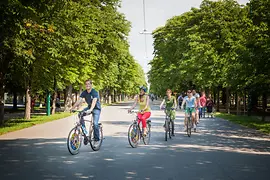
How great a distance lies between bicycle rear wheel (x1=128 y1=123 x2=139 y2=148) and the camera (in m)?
10.7

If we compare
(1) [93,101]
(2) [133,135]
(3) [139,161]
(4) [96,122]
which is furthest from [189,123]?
(3) [139,161]

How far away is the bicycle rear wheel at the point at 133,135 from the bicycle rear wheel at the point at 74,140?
1.52 metres

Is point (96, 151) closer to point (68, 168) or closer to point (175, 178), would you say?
point (68, 168)

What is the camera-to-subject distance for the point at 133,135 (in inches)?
429

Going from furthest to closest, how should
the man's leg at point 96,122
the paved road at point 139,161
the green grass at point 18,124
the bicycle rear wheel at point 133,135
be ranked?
the green grass at point 18,124 → the bicycle rear wheel at point 133,135 → the man's leg at point 96,122 → the paved road at point 139,161

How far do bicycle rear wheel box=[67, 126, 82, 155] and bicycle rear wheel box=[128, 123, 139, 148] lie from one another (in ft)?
4.98

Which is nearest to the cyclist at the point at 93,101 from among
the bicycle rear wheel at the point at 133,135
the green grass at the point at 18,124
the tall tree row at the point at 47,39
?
the bicycle rear wheel at the point at 133,135

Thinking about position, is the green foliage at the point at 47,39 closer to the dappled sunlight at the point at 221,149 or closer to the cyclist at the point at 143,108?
the cyclist at the point at 143,108

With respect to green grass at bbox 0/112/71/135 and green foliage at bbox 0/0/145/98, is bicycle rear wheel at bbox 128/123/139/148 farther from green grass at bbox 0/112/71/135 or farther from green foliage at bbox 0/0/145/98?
green grass at bbox 0/112/71/135

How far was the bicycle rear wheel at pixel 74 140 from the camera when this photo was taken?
931 cm

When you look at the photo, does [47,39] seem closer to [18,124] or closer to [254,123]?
[18,124]

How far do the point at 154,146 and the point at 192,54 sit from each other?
29917 millimetres

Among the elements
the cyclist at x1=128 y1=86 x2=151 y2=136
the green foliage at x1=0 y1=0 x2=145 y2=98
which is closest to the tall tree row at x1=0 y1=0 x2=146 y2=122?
the green foliage at x1=0 y1=0 x2=145 y2=98

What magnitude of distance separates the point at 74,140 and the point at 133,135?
77.8 inches
